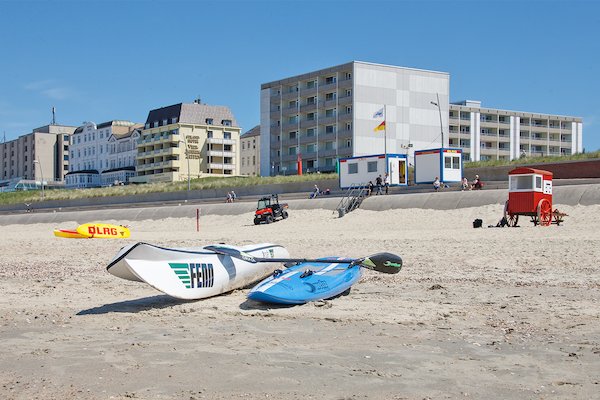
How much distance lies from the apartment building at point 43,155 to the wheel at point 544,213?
12415cm

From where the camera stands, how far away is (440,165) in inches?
1743

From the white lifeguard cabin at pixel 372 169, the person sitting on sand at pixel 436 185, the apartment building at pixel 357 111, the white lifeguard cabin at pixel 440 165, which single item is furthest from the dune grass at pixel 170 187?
the apartment building at pixel 357 111

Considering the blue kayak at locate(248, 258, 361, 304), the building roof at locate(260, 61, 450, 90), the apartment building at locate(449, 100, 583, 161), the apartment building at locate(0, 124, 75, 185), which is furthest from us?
the apartment building at locate(0, 124, 75, 185)

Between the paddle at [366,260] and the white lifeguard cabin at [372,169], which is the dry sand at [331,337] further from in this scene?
the white lifeguard cabin at [372,169]

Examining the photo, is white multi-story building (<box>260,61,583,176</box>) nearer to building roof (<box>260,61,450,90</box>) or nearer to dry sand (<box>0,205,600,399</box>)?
building roof (<box>260,61,450,90</box>)

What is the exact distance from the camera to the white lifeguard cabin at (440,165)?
145ft

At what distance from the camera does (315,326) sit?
9.97m

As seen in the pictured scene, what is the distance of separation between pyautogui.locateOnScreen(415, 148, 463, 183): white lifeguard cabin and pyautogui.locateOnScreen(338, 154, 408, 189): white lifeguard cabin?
1.72 m

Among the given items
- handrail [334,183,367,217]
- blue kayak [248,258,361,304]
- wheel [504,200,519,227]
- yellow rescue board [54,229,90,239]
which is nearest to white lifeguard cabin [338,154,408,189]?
handrail [334,183,367,217]

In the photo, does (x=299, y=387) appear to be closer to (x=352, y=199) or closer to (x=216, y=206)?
(x=352, y=199)

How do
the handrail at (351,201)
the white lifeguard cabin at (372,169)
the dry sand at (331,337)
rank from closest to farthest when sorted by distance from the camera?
the dry sand at (331,337), the handrail at (351,201), the white lifeguard cabin at (372,169)

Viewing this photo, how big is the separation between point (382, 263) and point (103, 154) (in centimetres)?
12104

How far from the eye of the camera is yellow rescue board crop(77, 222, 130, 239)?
3033cm

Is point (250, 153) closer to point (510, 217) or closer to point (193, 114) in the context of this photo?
point (193, 114)
